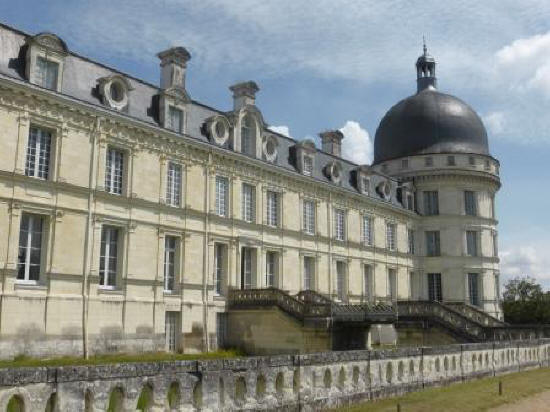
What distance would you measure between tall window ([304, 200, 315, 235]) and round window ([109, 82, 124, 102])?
11.8 meters

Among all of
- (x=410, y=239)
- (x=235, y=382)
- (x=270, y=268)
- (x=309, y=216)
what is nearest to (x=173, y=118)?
(x=270, y=268)

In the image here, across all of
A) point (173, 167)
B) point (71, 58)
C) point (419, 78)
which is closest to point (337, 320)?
point (173, 167)

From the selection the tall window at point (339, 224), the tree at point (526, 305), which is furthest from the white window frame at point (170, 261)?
the tree at point (526, 305)

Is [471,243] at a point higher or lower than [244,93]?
lower

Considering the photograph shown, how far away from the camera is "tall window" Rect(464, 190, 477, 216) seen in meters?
40.7

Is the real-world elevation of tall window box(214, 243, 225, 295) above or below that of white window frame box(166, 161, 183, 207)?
below

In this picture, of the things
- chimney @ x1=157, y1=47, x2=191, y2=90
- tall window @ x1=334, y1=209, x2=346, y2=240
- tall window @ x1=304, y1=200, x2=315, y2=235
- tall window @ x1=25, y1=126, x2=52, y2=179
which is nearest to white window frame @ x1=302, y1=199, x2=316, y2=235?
tall window @ x1=304, y1=200, x2=315, y2=235

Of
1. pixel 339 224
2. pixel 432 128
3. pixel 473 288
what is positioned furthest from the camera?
pixel 432 128

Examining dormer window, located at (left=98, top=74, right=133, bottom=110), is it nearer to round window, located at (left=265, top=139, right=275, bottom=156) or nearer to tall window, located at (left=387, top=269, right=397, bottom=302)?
round window, located at (left=265, top=139, right=275, bottom=156)

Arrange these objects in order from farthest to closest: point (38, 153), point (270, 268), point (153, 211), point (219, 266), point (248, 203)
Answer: point (270, 268), point (248, 203), point (219, 266), point (153, 211), point (38, 153)

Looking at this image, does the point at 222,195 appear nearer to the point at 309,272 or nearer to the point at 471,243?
the point at 309,272

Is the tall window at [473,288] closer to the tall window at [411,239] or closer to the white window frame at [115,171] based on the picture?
the tall window at [411,239]

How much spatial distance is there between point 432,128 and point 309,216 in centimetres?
1559

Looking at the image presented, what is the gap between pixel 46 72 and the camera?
2006cm
